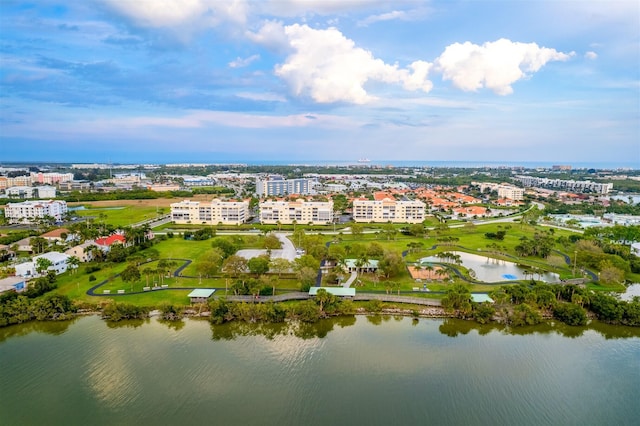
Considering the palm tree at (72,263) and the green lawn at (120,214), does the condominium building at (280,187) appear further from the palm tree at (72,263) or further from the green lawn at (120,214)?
the palm tree at (72,263)

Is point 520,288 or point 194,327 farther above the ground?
point 520,288

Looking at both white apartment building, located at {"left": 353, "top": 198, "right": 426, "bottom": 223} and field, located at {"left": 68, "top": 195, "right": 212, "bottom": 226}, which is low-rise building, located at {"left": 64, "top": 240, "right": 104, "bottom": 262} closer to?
field, located at {"left": 68, "top": 195, "right": 212, "bottom": 226}

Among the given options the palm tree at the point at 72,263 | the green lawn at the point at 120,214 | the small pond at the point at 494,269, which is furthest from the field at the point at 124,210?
the small pond at the point at 494,269

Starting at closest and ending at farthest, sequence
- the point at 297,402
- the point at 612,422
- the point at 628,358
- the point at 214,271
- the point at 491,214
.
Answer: the point at 612,422 → the point at 297,402 → the point at 628,358 → the point at 214,271 → the point at 491,214

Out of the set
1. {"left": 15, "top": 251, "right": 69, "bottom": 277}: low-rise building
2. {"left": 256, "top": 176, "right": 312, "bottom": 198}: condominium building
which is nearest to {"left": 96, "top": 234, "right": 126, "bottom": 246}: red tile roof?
{"left": 15, "top": 251, "right": 69, "bottom": 277}: low-rise building

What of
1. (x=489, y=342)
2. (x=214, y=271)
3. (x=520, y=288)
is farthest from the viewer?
(x=214, y=271)

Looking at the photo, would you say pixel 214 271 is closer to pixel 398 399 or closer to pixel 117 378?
pixel 117 378

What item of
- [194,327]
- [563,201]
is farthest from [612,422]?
[563,201]
